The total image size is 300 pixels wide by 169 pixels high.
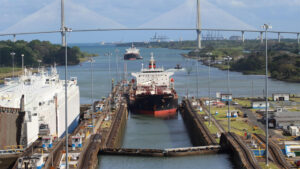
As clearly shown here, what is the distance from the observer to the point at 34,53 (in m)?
90.4

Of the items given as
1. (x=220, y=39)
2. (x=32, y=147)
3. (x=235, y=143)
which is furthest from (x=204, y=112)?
(x=220, y=39)

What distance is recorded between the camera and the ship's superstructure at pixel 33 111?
65.0 feet

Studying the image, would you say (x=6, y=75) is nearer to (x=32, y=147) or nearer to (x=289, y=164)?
(x=32, y=147)

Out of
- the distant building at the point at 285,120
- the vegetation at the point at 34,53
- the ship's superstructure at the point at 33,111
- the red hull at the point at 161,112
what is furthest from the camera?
the vegetation at the point at 34,53

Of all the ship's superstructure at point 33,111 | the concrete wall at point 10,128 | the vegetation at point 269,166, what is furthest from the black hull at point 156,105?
the vegetation at point 269,166

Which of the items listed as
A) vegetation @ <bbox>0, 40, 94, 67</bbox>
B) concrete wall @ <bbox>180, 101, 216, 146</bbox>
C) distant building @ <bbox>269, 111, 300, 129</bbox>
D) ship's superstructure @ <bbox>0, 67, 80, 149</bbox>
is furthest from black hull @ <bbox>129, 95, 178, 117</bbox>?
vegetation @ <bbox>0, 40, 94, 67</bbox>

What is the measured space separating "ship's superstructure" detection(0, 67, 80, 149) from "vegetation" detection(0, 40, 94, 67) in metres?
47.4

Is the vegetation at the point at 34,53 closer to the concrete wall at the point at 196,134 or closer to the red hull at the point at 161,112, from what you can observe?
the red hull at the point at 161,112

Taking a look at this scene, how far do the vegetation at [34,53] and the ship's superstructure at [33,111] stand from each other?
4735 cm

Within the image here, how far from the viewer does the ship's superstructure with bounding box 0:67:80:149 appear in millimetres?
19797

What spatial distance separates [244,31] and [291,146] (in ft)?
165

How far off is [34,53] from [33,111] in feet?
232

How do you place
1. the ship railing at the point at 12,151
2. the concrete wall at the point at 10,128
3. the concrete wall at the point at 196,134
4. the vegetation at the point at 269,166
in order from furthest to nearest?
1. the concrete wall at the point at 196,134
2. the concrete wall at the point at 10,128
3. the ship railing at the point at 12,151
4. the vegetation at the point at 269,166

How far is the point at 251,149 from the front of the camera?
703 inches
